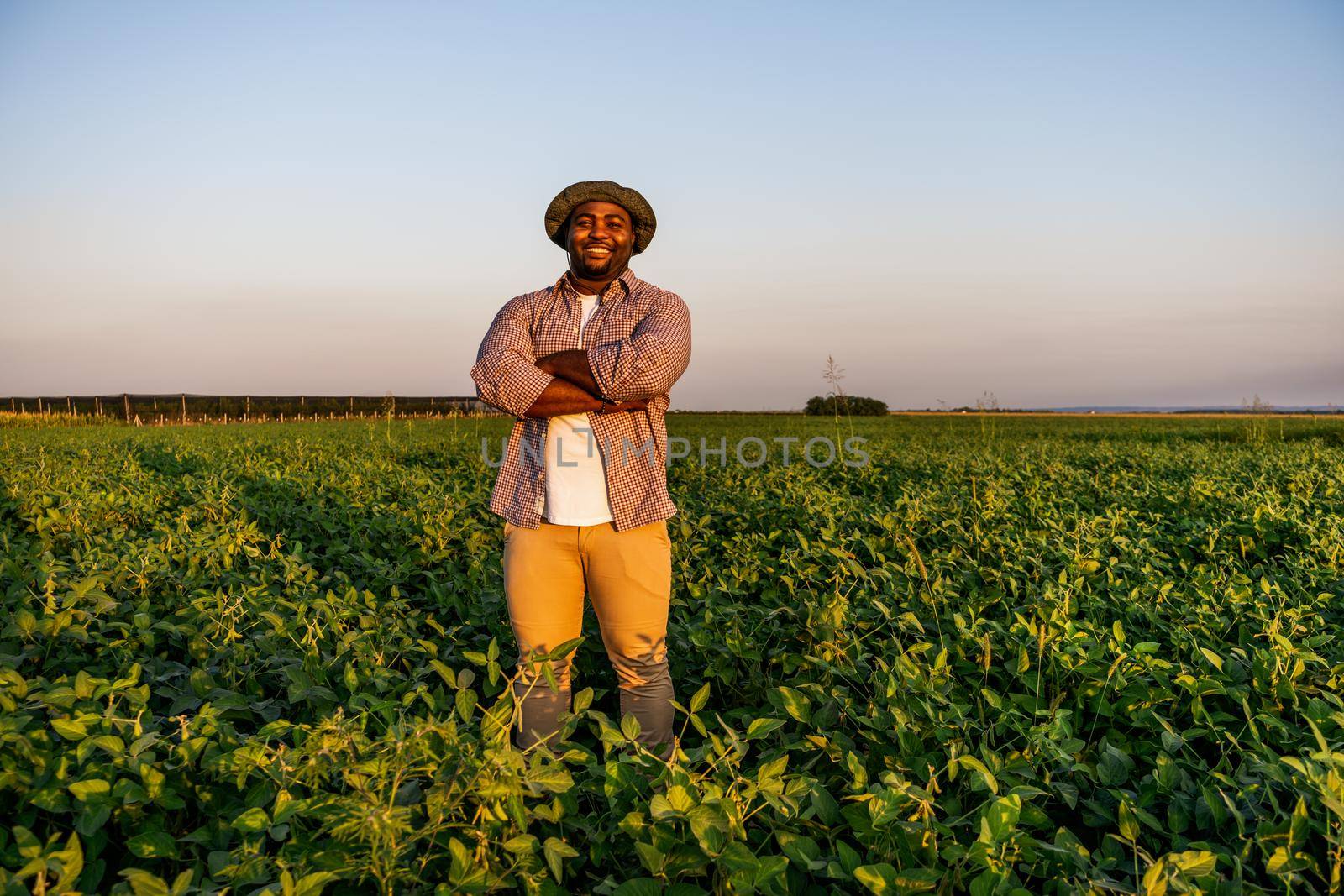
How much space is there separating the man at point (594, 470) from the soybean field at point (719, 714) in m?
0.34

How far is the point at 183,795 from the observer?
204 cm

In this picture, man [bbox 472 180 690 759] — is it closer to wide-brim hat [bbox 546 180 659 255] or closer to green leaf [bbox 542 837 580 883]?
wide-brim hat [bbox 546 180 659 255]

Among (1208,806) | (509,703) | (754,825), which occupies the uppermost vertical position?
(509,703)

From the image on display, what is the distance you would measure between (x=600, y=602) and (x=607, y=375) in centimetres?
83

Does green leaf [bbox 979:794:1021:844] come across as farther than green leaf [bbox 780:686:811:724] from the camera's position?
No

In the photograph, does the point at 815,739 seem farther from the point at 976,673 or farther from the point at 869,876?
the point at 976,673

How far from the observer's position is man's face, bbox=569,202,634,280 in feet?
9.30

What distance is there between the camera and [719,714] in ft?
10.3

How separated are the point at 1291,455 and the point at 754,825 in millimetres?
12793

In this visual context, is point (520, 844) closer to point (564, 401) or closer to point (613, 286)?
point (564, 401)

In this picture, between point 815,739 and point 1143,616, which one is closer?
point 815,739

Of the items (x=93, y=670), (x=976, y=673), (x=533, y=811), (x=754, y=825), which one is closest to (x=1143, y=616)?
(x=976, y=673)
